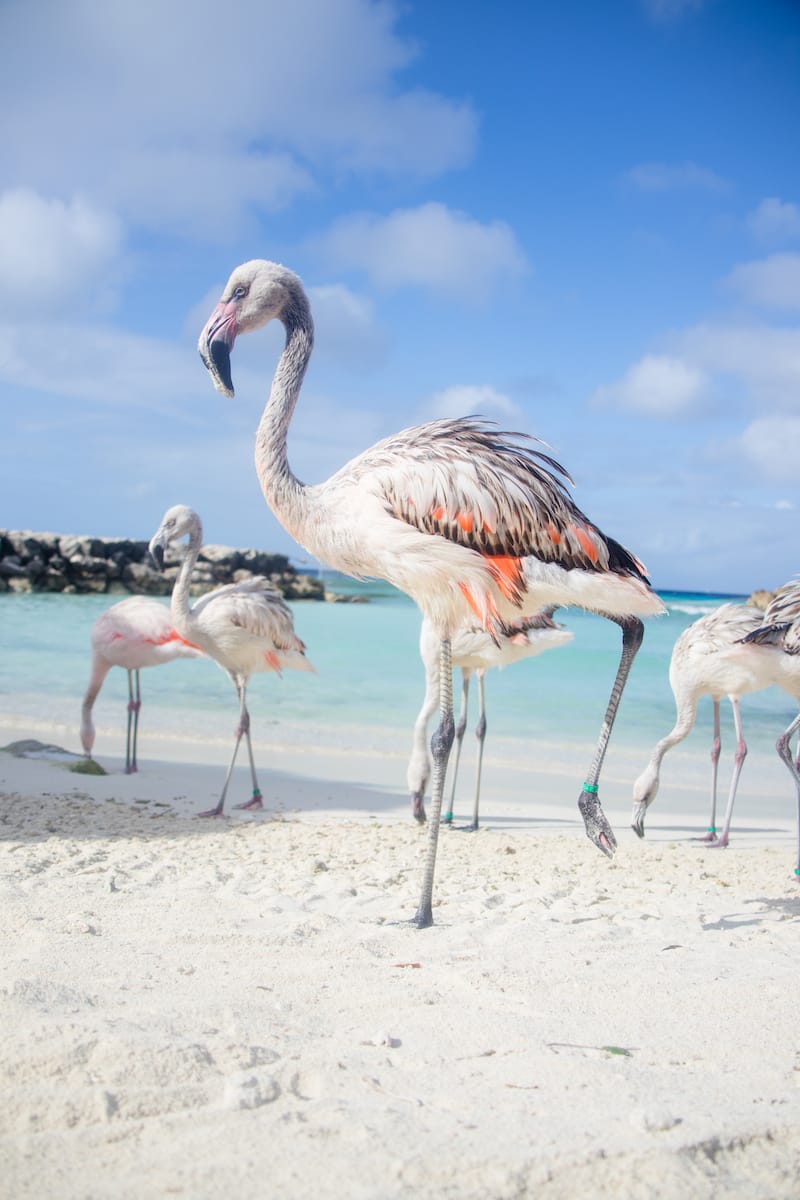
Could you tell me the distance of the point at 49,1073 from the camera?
7.92 ft

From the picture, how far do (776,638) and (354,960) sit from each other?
17.6ft

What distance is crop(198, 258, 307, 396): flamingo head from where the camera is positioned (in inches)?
189

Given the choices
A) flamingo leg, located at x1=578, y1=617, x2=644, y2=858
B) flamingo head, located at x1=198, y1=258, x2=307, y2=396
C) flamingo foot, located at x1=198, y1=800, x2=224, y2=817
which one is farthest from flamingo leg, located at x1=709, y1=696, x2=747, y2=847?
flamingo head, located at x1=198, y1=258, x2=307, y2=396

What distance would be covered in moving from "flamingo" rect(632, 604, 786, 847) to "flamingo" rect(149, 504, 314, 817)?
3591 mm

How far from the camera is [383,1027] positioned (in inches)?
116

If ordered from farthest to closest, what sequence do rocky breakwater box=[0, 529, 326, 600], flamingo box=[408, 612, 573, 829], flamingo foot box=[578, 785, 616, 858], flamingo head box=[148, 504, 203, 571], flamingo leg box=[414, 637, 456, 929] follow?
rocky breakwater box=[0, 529, 326, 600] < flamingo head box=[148, 504, 203, 571] < flamingo box=[408, 612, 573, 829] < flamingo foot box=[578, 785, 616, 858] < flamingo leg box=[414, 637, 456, 929]

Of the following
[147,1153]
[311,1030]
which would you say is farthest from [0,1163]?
[311,1030]

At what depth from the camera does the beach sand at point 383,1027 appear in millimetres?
2092

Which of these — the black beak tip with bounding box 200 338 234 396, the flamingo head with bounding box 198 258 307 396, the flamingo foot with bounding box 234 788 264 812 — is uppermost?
the flamingo head with bounding box 198 258 307 396

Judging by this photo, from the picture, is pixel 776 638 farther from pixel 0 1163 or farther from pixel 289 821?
pixel 0 1163

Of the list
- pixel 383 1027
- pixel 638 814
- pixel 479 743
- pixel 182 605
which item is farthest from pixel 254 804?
pixel 383 1027

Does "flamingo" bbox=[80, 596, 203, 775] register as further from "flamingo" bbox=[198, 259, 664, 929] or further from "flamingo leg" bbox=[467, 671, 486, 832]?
"flamingo" bbox=[198, 259, 664, 929]

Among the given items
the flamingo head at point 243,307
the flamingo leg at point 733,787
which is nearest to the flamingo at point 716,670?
the flamingo leg at point 733,787

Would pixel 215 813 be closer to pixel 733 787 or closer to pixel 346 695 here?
pixel 733 787
